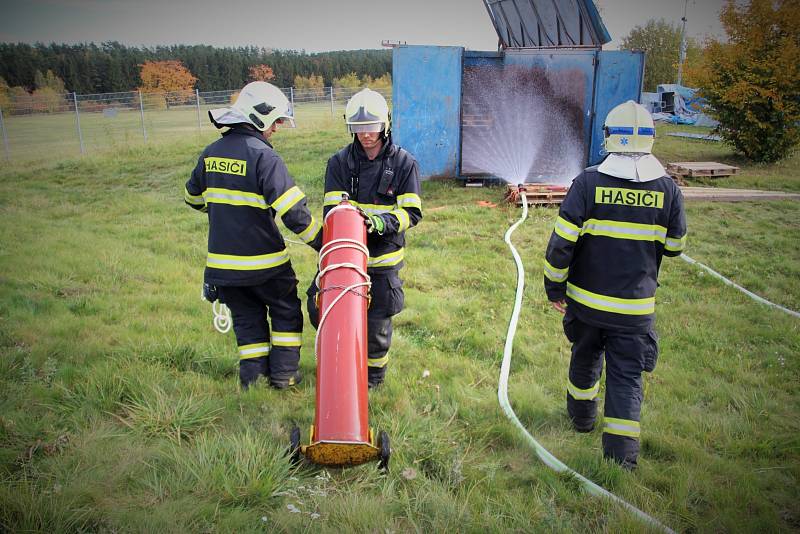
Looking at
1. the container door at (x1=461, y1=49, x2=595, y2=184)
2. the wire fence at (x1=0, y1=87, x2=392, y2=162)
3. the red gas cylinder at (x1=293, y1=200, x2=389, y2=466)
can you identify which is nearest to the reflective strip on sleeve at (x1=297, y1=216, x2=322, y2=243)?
the red gas cylinder at (x1=293, y1=200, x2=389, y2=466)

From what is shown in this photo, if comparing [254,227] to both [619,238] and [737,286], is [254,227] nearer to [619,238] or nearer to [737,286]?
[619,238]

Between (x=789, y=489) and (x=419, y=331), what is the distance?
2.82 m

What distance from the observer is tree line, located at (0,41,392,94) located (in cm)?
2445

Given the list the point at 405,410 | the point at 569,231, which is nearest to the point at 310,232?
the point at 405,410

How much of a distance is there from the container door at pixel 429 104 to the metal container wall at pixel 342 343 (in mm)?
7897

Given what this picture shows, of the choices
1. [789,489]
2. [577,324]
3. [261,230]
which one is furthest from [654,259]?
[261,230]

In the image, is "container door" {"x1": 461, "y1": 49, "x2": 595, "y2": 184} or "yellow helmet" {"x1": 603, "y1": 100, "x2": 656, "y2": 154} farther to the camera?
"container door" {"x1": 461, "y1": 49, "x2": 595, "y2": 184}

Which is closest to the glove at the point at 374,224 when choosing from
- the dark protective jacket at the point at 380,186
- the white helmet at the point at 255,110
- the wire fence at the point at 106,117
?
the dark protective jacket at the point at 380,186

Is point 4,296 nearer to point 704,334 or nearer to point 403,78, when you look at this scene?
point 704,334

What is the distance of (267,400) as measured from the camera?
343 centimetres

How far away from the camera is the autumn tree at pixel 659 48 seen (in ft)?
144

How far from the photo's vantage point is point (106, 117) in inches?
937

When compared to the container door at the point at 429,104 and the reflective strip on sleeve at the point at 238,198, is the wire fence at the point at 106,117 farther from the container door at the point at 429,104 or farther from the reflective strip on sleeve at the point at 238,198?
the reflective strip on sleeve at the point at 238,198

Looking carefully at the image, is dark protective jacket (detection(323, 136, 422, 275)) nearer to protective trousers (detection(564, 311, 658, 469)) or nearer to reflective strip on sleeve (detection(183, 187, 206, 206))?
reflective strip on sleeve (detection(183, 187, 206, 206))
